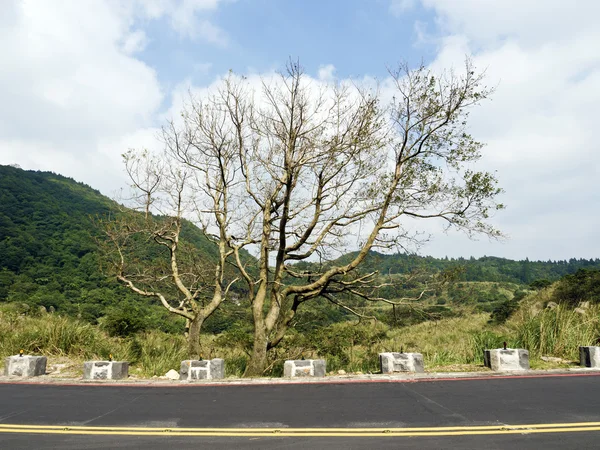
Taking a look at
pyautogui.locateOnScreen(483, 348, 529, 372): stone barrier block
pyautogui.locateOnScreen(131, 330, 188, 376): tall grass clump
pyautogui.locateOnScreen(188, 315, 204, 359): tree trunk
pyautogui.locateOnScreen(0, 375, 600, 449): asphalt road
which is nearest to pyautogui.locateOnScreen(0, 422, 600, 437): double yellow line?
pyautogui.locateOnScreen(0, 375, 600, 449): asphalt road

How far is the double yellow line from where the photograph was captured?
17.2 feet

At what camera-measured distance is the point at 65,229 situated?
6481cm

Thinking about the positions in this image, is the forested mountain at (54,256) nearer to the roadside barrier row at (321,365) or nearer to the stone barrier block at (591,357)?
the roadside barrier row at (321,365)

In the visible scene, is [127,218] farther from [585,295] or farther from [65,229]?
[65,229]

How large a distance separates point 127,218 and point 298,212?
769cm

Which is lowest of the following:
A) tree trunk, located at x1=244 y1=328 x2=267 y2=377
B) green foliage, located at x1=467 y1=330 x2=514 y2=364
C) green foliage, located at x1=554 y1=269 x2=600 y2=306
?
tree trunk, located at x1=244 y1=328 x2=267 y2=377

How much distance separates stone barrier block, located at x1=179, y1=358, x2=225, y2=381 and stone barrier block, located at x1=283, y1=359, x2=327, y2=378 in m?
1.54

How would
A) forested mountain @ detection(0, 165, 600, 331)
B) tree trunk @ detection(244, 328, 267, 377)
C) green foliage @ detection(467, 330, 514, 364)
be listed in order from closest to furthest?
green foliage @ detection(467, 330, 514, 364), tree trunk @ detection(244, 328, 267, 377), forested mountain @ detection(0, 165, 600, 331)

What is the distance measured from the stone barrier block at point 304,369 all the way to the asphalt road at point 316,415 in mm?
1077

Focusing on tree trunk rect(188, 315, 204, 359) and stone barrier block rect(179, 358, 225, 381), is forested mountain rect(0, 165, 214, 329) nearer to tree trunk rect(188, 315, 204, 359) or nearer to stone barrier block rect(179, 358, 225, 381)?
tree trunk rect(188, 315, 204, 359)

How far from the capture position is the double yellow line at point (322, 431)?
5242mm

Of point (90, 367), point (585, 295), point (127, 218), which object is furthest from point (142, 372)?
point (585, 295)

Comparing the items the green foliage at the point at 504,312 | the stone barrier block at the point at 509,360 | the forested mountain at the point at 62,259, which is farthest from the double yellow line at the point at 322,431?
the green foliage at the point at 504,312

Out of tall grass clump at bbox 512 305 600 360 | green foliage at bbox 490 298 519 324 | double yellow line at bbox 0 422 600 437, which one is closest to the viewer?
double yellow line at bbox 0 422 600 437
